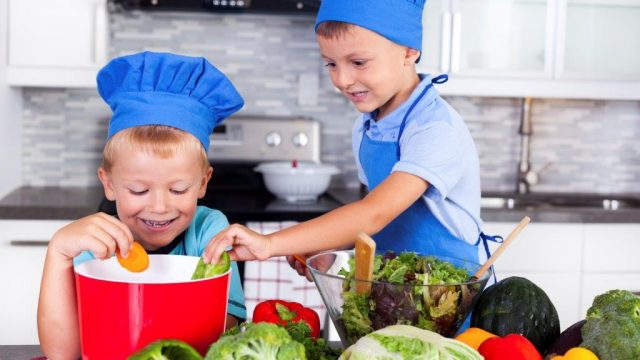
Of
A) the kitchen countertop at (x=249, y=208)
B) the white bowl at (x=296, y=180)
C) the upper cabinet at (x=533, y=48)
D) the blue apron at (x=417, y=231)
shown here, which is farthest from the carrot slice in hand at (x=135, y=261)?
the upper cabinet at (x=533, y=48)

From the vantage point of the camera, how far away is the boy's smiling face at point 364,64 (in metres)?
1.49

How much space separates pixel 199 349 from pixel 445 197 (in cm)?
80

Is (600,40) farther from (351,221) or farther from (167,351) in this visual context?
(167,351)

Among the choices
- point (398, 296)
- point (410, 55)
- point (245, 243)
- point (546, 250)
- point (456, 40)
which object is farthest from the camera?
point (456, 40)

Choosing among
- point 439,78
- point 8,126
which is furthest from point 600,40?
point 8,126

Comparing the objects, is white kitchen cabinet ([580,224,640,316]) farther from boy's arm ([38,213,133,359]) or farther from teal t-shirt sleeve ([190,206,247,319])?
boy's arm ([38,213,133,359])

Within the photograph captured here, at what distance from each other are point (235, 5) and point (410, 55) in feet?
5.25

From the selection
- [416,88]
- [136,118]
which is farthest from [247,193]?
[136,118]

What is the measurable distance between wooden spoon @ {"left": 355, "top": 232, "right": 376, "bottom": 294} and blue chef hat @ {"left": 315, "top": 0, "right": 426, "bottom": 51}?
0.58 meters

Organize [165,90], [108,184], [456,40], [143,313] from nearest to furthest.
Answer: [143,313]
[165,90]
[108,184]
[456,40]

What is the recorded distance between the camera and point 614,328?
966 mm

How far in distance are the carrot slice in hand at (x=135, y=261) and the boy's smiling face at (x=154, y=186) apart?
25 cm

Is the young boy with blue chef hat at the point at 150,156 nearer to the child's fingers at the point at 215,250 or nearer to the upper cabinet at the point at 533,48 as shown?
the child's fingers at the point at 215,250

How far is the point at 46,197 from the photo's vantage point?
9.84ft
